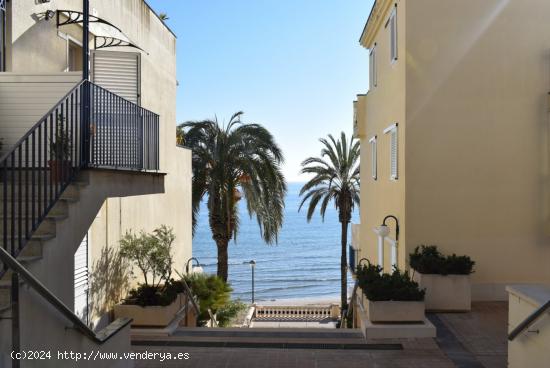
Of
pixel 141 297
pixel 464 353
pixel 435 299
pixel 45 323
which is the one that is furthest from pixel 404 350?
pixel 45 323

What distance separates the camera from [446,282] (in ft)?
38.1

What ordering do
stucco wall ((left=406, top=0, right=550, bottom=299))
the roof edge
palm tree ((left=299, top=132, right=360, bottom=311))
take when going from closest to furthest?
stucco wall ((left=406, top=0, right=550, bottom=299))
the roof edge
palm tree ((left=299, top=132, right=360, bottom=311))

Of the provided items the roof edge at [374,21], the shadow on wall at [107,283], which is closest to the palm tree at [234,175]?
the roof edge at [374,21]

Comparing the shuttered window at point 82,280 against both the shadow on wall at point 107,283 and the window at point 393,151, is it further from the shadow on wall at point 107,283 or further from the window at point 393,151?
the window at point 393,151

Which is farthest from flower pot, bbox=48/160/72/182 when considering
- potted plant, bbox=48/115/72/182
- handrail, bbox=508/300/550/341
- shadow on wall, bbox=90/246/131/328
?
handrail, bbox=508/300/550/341

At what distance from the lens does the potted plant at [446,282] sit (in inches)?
456

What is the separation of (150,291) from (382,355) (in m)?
4.82

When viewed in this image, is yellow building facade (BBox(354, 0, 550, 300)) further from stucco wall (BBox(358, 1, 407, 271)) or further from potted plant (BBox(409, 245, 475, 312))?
potted plant (BBox(409, 245, 475, 312))

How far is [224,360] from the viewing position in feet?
28.5

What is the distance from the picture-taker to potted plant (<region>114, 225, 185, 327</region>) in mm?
10727

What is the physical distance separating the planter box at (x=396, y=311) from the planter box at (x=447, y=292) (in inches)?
66.8

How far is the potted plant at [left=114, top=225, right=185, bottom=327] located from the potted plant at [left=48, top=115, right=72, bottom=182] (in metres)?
4.55

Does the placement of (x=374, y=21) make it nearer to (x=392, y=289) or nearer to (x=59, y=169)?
(x=392, y=289)

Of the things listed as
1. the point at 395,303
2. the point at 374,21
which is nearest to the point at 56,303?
the point at 395,303
